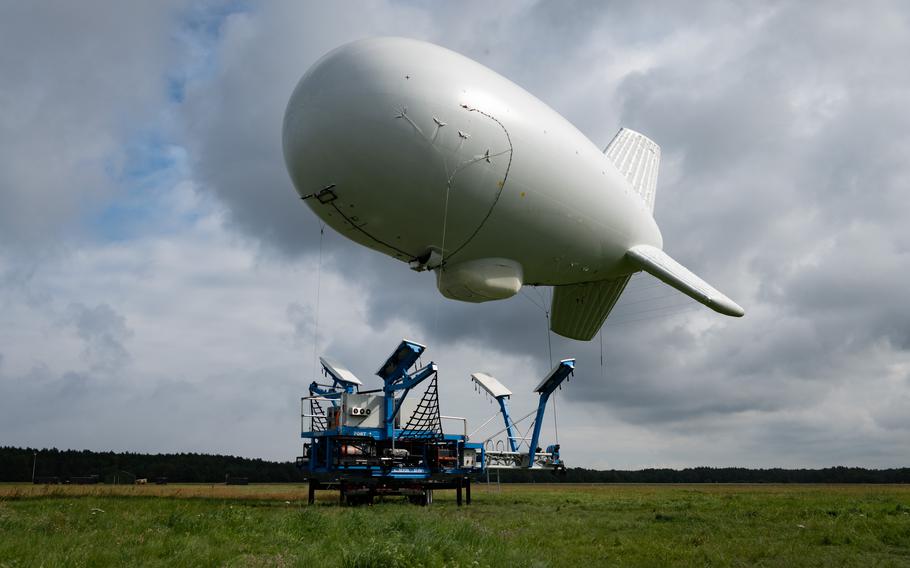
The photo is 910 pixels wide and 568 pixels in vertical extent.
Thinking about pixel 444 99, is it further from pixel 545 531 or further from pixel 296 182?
pixel 545 531

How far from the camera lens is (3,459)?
7938cm

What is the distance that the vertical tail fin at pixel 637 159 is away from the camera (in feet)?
86.1

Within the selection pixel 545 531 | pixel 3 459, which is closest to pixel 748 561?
pixel 545 531

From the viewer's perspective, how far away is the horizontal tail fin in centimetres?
2005

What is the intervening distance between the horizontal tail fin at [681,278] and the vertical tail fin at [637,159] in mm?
5085

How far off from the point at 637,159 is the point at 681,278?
26.4ft

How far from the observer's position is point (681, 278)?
20.7 meters

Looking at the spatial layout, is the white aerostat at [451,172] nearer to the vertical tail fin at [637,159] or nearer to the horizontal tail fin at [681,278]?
the horizontal tail fin at [681,278]

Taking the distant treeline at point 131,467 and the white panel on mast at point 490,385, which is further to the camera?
the distant treeline at point 131,467

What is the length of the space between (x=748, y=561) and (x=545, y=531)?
456 cm

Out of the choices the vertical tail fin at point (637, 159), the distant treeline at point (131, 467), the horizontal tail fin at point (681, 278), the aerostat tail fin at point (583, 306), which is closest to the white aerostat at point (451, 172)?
the horizontal tail fin at point (681, 278)

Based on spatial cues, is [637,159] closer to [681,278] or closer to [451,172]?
[681,278]

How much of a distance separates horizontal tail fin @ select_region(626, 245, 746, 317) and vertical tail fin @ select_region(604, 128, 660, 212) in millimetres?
5085

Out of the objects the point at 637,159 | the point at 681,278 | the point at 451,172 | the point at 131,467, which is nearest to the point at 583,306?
the point at 681,278
